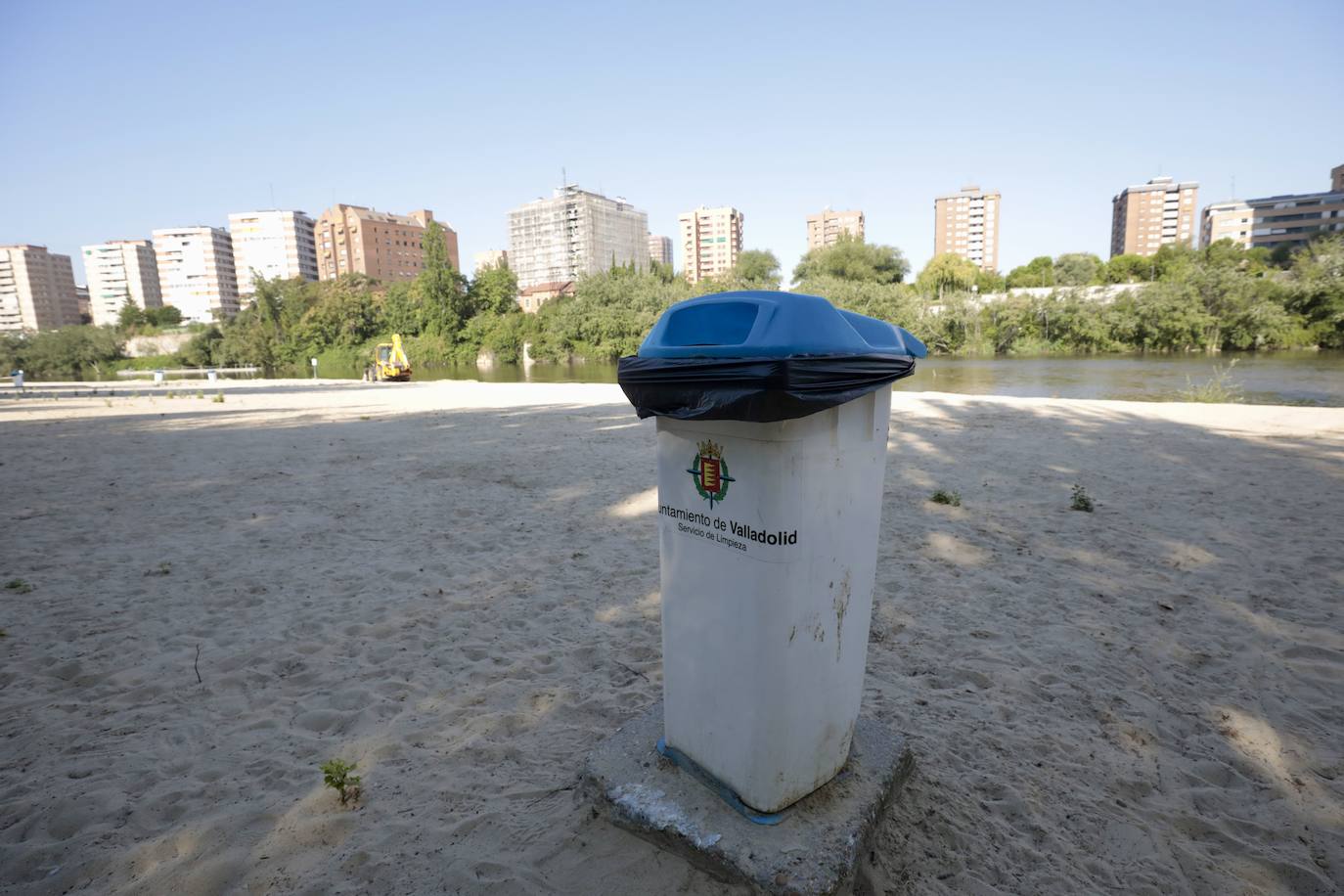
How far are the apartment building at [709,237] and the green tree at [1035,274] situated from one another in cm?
8087

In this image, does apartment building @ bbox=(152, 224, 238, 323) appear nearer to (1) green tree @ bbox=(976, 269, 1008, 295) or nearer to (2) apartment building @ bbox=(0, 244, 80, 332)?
(2) apartment building @ bbox=(0, 244, 80, 332)

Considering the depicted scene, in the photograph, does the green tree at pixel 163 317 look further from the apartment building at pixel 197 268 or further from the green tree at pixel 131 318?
the apartment building at pixel 197 268

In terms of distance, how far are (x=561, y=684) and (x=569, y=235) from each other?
126 m

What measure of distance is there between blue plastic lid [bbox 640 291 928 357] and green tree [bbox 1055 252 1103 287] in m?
62.9

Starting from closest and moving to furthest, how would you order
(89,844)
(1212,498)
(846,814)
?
(846,814), (89,844), (1212,498)

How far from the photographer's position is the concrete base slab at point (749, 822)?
181cm

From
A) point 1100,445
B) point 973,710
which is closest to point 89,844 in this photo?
point 973,710

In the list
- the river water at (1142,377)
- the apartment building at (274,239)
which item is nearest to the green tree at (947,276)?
the river water at (1142,377)

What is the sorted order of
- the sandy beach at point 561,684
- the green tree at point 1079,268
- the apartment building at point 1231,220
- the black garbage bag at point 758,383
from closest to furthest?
1. the black garbage bag at point 758,383
2. the sandy beach at point 561,684
3. the green tree at point 1079,268
4. the apartment building at point 1231,220

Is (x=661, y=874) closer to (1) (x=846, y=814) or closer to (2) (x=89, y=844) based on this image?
(1) (x=846, y=814)

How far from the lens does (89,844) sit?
2113 millimetres

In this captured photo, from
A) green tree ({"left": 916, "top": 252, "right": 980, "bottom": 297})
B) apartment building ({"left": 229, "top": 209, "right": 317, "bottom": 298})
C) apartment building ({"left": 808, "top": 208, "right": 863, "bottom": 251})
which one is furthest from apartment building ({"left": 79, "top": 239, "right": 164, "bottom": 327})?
green tree ({"left": 916, "top": 252, "right": 980, "bottom": 297})

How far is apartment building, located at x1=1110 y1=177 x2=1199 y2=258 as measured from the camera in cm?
12675

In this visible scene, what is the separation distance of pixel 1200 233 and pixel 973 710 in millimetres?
160966
